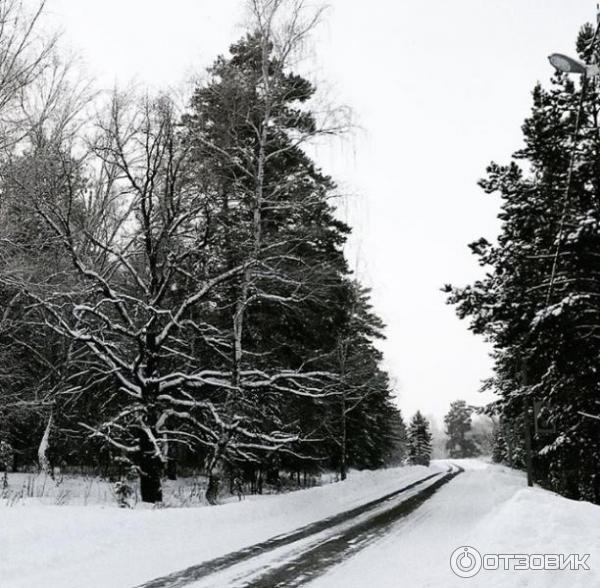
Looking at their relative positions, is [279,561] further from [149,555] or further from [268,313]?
[268,313]

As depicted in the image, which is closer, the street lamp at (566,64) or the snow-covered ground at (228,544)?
the street lamp at (566,64)

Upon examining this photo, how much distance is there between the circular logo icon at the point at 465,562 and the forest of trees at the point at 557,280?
6455mm

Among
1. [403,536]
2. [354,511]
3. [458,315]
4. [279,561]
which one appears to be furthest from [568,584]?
[458,315]

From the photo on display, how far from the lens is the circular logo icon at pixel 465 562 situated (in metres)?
6.50

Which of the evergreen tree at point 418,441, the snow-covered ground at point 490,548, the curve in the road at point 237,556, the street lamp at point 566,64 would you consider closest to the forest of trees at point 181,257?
the curve in the road at point 237,556

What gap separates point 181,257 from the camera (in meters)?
12.5

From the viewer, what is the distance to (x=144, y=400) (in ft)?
40.6

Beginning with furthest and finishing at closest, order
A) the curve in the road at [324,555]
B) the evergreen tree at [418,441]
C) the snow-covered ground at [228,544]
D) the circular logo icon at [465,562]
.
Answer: the evergreen tree at [418,441]
the circular logo icon at [465,562]
the curve in the road at [324,555]
the snow-covered ground at [228,544]

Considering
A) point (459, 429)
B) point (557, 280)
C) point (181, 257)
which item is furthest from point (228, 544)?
point (459, 429)

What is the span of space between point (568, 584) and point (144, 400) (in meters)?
9.54

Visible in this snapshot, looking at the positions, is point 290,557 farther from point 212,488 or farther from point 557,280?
point 557,280

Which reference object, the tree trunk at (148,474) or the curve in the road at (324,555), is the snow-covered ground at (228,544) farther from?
the tree trunk at (148,474)

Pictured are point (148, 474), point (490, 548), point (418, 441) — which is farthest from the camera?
point (418, 441)

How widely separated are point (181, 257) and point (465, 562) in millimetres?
8600
